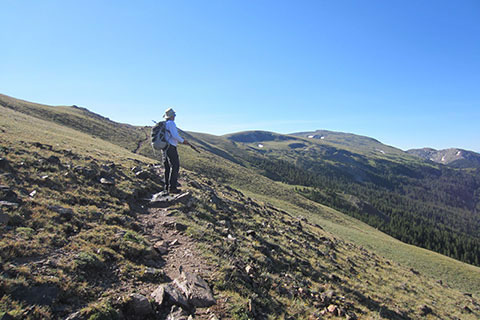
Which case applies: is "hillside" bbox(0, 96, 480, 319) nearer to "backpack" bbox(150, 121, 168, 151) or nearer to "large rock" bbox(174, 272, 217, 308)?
"large rock" bbox(174, 272, 217, 308)

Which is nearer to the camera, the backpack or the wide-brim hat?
the backpack

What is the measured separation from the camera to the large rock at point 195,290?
605 centimetres

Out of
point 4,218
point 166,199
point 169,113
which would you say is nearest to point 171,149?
point 169,113

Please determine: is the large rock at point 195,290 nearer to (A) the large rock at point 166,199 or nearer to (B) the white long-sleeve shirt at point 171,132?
(A) the large rock at point 166,199

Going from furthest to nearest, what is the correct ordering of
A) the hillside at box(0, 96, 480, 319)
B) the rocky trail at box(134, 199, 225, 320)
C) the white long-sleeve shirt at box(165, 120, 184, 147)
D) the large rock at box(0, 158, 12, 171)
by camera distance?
the white long-sleeve shirt at box(165, 120, 184, 147) → the large rock at box(0, 158, 12, 171) → the rocky trail at box(134, 199, 225, 320) → the hillside at box(0, 96, 480, 319)

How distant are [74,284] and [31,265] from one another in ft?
3.90

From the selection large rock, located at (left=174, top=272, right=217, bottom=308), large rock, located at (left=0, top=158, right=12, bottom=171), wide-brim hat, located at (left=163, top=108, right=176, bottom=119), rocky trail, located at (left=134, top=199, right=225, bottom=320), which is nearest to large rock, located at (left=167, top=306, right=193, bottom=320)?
rocky trail, located at (left=134, top=199, right=225, bottom=320)

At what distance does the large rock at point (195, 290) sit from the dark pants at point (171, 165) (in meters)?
7.67

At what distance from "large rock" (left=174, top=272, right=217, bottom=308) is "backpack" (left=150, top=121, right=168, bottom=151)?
7477 millimetres

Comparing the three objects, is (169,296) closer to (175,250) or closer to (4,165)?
(175,250)

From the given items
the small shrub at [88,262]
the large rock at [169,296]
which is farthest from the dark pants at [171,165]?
the large rock at [169,296]

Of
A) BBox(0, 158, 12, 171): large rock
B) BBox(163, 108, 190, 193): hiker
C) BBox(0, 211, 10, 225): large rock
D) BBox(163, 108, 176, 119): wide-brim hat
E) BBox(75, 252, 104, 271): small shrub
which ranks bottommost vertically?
BBox(75, 252, 104, 271): small shrub

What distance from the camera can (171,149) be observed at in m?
13.2

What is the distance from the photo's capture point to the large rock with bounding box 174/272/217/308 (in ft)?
19.8
